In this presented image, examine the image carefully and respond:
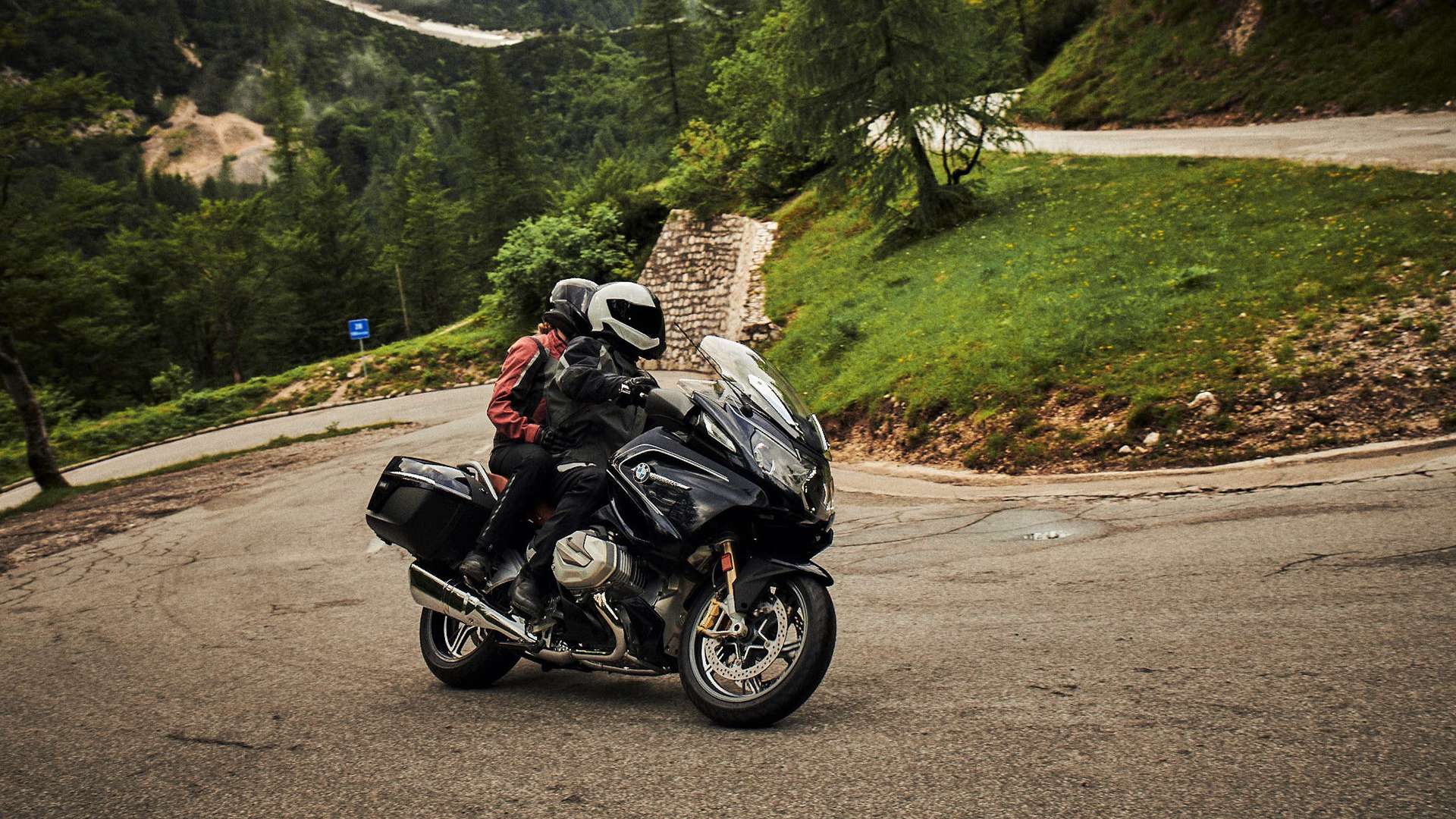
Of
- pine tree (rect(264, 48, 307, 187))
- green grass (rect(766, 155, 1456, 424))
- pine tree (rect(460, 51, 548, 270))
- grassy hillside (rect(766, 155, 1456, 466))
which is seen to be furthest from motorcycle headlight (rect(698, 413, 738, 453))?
pine tree (rect(264, 48, 307, 187))

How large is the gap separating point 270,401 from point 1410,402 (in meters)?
33.8

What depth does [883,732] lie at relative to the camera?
420 centimetres

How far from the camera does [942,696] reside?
4.60 metres

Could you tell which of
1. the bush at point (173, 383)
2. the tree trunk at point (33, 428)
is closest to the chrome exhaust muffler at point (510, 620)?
the tree trunk at point (33, 428)

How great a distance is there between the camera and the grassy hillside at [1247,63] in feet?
77.5

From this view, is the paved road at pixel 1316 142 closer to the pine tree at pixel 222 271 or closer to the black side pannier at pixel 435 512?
the black side pannier at pixel 435 512

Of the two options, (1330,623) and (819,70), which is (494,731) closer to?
(1330,623)

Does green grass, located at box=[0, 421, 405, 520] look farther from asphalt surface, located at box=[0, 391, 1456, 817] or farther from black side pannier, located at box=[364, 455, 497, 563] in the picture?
black side pannier, located at box=[364, 455, 497, 563]

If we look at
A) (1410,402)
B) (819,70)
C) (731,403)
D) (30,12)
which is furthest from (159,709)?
(30,12)

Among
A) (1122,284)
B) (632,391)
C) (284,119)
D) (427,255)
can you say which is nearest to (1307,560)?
(632,391)

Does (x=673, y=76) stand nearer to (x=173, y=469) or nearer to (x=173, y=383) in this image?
(x=173, y=383)

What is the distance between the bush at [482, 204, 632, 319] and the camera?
121 ft

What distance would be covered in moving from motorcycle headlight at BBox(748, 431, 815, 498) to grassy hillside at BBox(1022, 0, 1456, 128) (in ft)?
69.8

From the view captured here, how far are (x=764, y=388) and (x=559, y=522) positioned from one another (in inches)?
50.3
